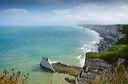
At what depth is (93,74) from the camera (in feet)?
47.4

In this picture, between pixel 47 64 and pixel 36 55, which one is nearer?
pixel 47 64

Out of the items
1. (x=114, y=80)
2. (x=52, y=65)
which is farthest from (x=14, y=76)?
(x=52, y=65)

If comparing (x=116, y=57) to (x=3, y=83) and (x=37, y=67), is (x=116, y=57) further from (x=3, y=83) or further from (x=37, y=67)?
(x=37, y=67)

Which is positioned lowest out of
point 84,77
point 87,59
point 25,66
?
point 25,66

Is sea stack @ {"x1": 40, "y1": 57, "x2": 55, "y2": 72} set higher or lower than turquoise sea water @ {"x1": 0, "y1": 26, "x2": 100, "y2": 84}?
higher

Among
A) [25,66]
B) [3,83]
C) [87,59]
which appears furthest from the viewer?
[25,66]

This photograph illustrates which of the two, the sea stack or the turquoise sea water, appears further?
the sea stack

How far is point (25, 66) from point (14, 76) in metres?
48.9

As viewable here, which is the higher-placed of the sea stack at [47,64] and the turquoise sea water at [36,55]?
the sea stack at [47,64]

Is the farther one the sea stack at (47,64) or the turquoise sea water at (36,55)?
the sea stack at (47,64)

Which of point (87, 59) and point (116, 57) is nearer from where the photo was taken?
point (116, 57)

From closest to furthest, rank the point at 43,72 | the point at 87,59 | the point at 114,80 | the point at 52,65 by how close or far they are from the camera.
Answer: the point at 114,80 → the point at 87,59 → the point at 43,72 → the point at 52,65

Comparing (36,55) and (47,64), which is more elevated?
(47,64)

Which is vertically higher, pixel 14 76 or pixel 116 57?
pixel 14 76
